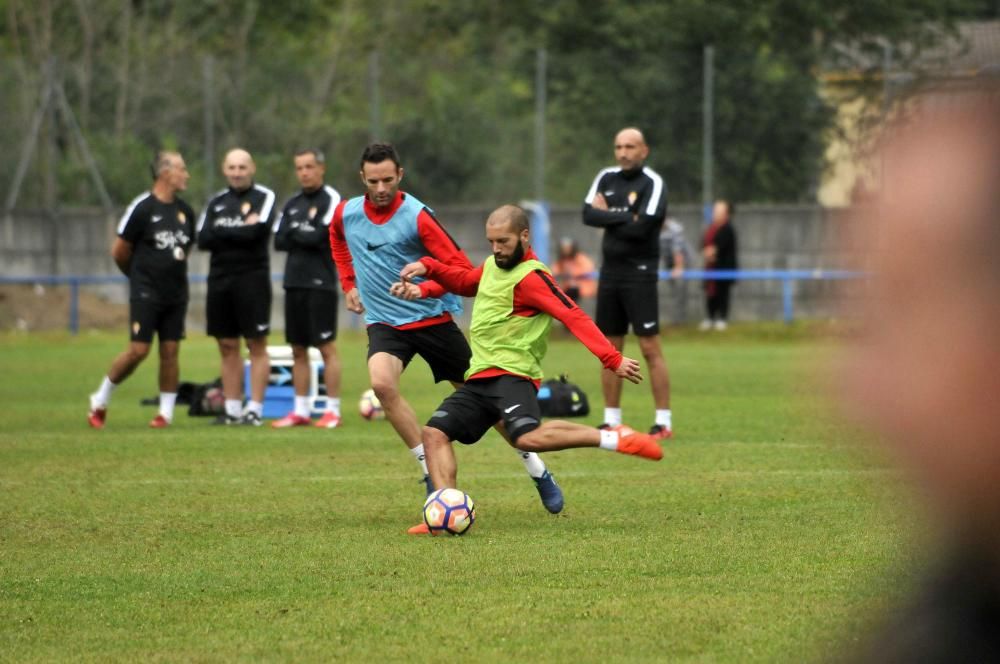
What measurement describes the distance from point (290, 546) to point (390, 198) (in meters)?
2.39

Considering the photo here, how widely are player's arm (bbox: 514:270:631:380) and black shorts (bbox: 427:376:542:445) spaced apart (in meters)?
0.37

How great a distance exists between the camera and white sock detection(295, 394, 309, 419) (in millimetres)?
14258

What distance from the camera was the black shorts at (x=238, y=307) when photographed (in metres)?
13.9

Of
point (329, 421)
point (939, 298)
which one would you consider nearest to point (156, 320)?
point (329, 421)

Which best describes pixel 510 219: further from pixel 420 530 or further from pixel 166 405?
pixel 166 405

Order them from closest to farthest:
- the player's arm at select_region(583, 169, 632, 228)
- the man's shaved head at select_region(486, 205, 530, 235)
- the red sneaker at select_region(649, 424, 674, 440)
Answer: the man's shaved head at select_region(486, 205, 530, 235), the player's arm at select_region(583, 169, 632, 228), the red sneaker at select_region(649, 424, 674, 440)

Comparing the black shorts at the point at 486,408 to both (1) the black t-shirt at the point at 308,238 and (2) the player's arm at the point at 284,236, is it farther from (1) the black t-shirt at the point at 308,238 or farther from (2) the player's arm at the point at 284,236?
(2) the player's arm at the point at 284,236

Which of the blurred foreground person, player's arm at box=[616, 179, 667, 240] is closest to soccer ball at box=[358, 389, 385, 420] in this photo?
player's arm at box=[616, 179, 667, 240]

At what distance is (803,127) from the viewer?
26219 millimetres

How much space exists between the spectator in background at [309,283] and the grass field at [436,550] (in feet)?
2.71

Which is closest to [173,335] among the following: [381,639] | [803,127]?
[381,639]

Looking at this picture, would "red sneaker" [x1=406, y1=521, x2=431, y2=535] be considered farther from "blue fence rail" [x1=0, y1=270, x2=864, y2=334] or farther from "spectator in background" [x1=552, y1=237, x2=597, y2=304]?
"blue fence rail" [x1=0, y1=270, x2=864, y2=334]

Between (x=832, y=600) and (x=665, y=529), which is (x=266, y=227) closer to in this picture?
(x=665, y=529)

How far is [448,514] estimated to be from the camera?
7988 millimetres
